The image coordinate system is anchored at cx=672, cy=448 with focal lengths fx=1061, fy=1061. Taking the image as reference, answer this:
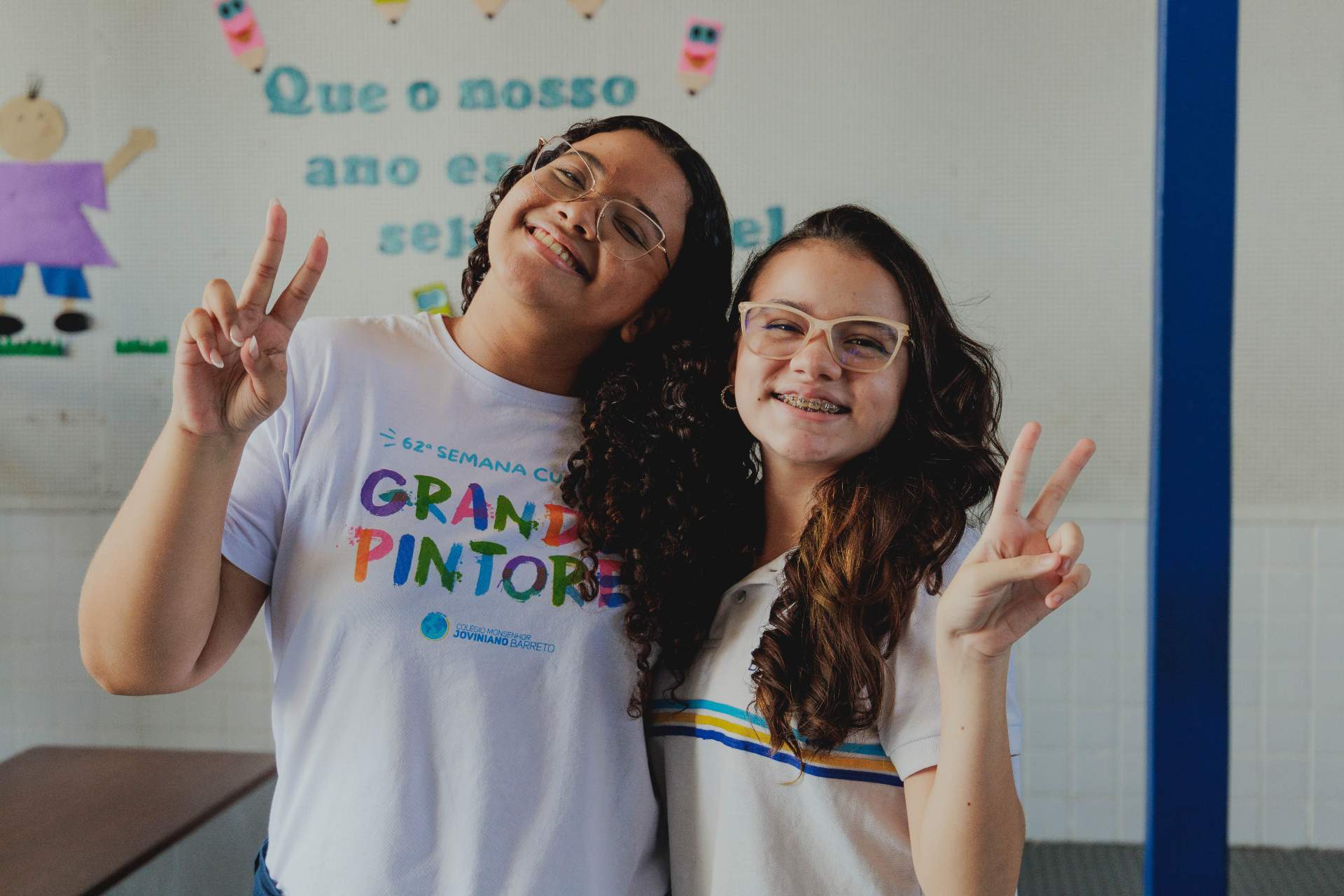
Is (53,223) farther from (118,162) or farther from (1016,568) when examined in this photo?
(1016,568)

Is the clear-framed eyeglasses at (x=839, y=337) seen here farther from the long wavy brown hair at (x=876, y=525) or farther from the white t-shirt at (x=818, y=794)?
the white t-shirt at (x=818, y=794)

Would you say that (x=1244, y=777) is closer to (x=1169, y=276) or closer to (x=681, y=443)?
(x=681, y=443)

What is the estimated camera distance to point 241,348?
37.5 inches

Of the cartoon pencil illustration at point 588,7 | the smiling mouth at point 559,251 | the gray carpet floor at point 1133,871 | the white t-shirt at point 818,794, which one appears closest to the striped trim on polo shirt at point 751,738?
the white t-shirt at point 818,794

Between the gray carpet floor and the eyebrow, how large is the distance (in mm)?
2070

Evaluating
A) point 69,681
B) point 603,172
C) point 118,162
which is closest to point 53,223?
point 118,162

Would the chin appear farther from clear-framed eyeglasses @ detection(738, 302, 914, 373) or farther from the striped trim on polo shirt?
the striped trim on polo shirt

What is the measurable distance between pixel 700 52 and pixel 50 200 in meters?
1.95

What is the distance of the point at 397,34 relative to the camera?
10.00 feet

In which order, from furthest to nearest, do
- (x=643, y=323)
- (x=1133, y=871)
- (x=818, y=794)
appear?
(x=1133, y=871) → (x=643, y=323) → (x=818, y=794)

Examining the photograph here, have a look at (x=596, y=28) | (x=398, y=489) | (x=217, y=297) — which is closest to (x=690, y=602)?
(x=398, y=489)

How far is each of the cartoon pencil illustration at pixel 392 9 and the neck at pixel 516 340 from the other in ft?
6.83

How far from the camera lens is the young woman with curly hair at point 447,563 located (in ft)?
3.47

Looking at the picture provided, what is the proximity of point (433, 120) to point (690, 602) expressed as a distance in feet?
7.38
